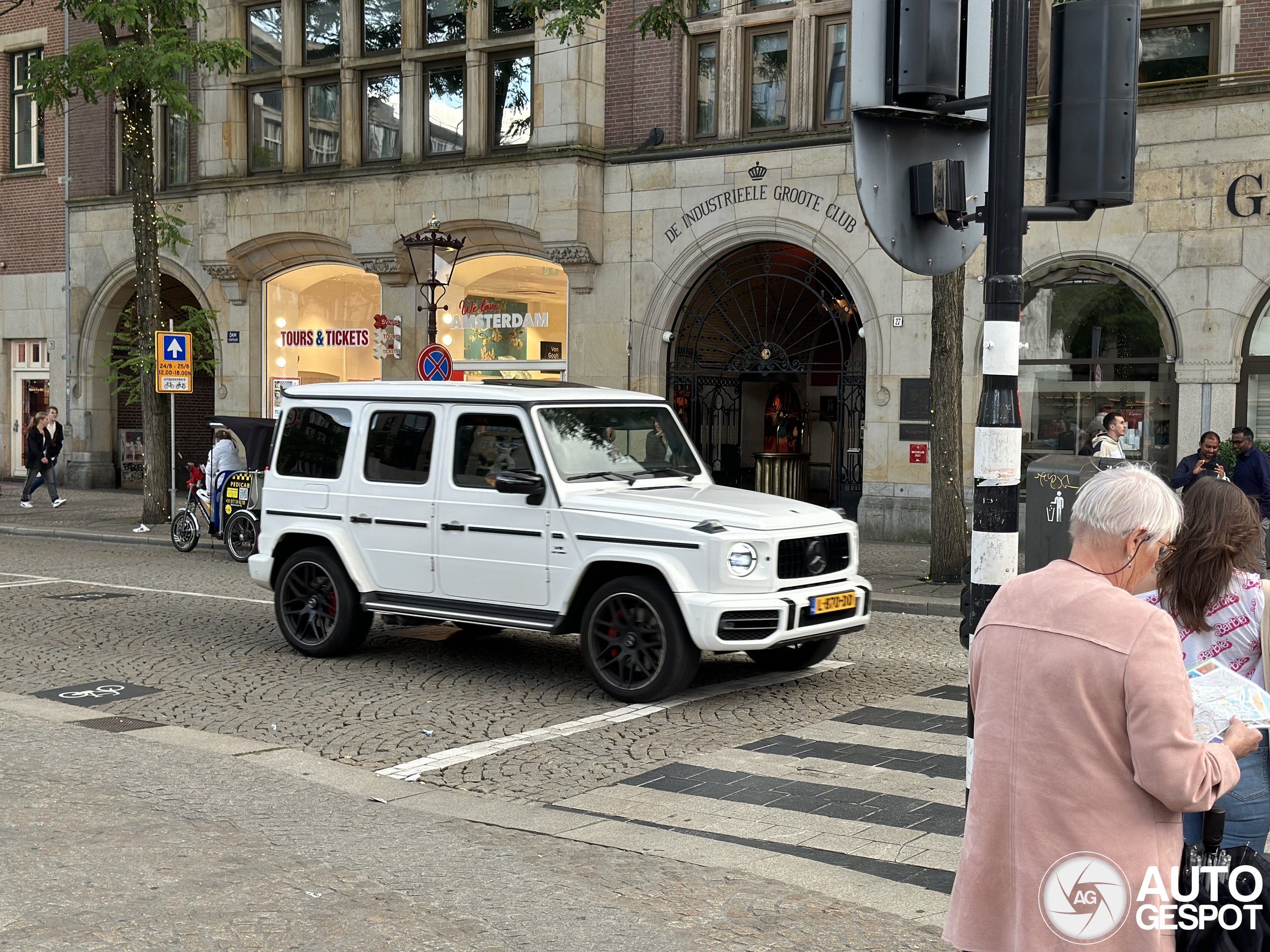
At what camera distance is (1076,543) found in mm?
2852

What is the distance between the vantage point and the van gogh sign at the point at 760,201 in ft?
62.5

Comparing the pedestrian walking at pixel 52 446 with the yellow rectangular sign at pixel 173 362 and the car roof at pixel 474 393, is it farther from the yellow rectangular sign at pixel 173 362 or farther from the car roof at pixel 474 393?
the car roof at pixel 474 393

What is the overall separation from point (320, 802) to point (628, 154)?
16.2 metres

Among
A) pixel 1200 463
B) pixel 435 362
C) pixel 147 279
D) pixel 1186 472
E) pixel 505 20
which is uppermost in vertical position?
pixel 505 20

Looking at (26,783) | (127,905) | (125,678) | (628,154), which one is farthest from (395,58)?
(127,905)

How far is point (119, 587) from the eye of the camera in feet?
45.9

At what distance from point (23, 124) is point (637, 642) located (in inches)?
1027

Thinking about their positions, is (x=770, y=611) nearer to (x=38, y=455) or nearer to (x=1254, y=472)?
(x=1254, y=472)

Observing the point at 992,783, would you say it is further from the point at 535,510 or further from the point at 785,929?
the point at 535,510

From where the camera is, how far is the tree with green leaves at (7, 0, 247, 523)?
62.7 ft

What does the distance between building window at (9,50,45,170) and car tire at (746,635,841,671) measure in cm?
2469

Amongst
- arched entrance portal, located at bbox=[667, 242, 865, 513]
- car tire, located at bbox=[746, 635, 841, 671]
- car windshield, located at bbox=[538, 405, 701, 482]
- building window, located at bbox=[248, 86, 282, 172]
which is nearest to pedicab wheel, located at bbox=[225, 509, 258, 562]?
arched entrance portal, located at bbox=[667, 242, 865, 513]

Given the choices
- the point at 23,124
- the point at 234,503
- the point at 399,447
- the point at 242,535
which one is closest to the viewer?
the point at 399,447

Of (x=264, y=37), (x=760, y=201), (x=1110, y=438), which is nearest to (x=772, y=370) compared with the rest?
(x=760, y=201)
